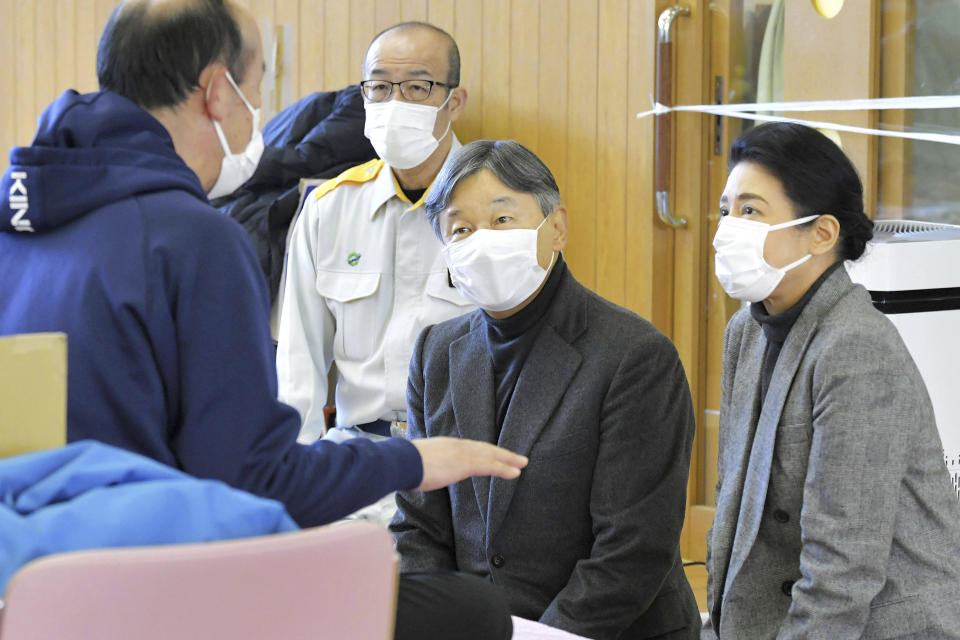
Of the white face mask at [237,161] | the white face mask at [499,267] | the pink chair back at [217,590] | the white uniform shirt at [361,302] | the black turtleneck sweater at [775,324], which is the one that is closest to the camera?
the pink chair back at [217,590]

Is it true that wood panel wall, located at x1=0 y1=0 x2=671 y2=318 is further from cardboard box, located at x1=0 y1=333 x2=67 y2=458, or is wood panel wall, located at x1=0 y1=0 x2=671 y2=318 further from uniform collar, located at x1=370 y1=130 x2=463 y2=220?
cardboard box, located at x1=0 y1=333 x2=67 y2=458

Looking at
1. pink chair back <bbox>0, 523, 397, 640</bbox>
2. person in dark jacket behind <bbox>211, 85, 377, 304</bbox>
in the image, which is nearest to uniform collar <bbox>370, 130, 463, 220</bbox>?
person in dark jacket behind <bbox>211, 85, 377, 304</bbox>

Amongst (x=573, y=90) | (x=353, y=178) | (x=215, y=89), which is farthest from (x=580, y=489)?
(x=573, y=90)

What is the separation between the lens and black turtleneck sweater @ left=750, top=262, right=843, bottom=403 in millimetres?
1915

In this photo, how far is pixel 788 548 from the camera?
73.4 inches

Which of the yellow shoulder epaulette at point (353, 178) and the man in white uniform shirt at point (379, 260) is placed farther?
the yellow shoulder epaulette at point (353, 178)

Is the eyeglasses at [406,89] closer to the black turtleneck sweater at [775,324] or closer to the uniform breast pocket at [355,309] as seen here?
the uniform breast pocket at [355,309]

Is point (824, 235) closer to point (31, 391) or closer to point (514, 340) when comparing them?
point (514, 340)

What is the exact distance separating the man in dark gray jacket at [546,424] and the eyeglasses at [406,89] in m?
0.91

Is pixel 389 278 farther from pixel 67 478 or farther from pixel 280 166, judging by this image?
pixel 67 478

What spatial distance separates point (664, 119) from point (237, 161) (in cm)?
194

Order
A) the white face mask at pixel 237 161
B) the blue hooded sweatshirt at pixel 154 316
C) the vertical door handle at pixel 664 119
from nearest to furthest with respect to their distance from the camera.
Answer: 1. the blue hooded sweatshirt at pixel 154 316
2. the white face mask at pixel 237 161
3. the vertical door handle at pixel 664 119

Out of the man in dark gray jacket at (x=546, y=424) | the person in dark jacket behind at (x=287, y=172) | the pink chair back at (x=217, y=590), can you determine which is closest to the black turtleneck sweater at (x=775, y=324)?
the man in dark gray jacket at (x=546, y=424)

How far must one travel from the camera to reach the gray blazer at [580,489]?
199 cm
